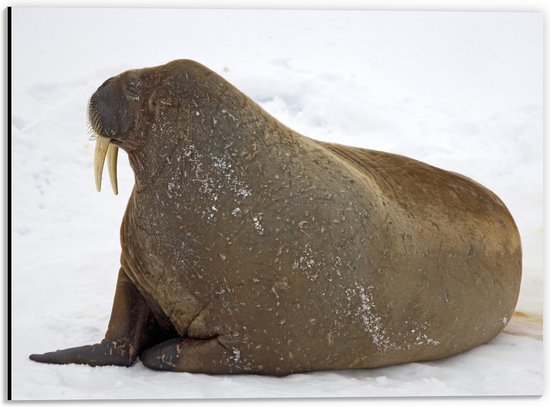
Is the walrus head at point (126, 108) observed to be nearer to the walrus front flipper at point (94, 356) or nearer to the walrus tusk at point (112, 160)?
the walrus tusk at point (112, 160)

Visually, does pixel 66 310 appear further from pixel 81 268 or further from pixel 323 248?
pixel 323 248

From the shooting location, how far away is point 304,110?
541 cm

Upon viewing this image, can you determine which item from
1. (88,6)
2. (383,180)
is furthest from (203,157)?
(88,6)

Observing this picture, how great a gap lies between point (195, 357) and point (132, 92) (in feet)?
3.96

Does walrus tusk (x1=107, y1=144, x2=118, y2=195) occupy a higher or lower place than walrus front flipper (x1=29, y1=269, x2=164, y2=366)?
higher

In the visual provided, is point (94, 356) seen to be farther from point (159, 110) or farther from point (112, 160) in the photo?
point (159, 110)

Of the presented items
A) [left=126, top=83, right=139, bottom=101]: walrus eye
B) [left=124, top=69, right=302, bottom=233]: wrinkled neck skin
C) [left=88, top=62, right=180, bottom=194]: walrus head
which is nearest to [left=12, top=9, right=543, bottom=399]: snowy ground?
[left=88, top=62, right=180, bottom=194]: walrus head

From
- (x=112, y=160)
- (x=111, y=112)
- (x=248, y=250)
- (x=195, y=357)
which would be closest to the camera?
(x=248, y=250)

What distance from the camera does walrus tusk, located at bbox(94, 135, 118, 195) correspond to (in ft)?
14.4

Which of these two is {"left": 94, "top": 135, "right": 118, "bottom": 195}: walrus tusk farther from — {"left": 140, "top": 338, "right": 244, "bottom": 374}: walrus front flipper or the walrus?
{"left": 140, "top": 338, "right": 244, "bottom": 374}: walrus front flipper

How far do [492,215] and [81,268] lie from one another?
7.32 feet

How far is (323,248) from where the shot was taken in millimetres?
4082

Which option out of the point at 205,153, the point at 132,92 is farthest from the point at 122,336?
the point at 132,92

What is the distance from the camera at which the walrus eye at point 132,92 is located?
4250 millimetres
